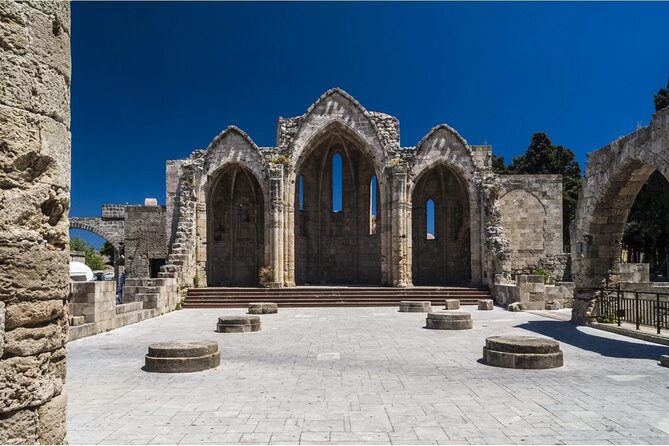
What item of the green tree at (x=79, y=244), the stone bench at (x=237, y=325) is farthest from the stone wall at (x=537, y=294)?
the green tree at (x=79, y=244)

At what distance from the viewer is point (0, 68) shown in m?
3.16

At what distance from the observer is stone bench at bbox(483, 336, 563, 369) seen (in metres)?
8.06

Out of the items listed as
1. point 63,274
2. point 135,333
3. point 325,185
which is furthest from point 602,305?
point 325,185

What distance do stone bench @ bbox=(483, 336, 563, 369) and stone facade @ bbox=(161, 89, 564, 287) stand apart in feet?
44.8

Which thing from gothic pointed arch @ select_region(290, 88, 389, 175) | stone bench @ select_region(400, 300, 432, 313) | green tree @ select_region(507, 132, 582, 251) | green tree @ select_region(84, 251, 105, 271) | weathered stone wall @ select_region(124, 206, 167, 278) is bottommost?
stone bench @ select_region(400, 300, 432, 313)

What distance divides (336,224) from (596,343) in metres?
17.9

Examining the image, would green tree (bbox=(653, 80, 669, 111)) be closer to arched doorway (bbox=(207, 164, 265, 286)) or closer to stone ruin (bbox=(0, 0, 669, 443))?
stone ruin (bbox=(0, 0, 669, 443))

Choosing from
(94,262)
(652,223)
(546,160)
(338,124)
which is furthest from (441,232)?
(94,262)

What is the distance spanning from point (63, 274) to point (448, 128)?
71.8ft

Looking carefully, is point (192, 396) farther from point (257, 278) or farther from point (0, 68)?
point (257, 278)

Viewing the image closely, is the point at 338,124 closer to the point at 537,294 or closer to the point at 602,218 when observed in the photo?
the point at 537,294

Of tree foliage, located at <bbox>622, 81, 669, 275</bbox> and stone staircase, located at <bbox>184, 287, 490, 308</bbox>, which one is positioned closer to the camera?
stone staircase, located at <bbox>184, 287, 490, 308</bbox>

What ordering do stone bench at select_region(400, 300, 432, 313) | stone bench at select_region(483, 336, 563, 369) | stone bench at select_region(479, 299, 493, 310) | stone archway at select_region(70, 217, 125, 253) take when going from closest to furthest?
stone bench at select_region(483, 336, 563, 369) < stone bench at select_region(400, 300, 432, 313) < stone bench at select_region(479, 299, 493, 310) < stone archway at select_region(70, 217, 125, 253)

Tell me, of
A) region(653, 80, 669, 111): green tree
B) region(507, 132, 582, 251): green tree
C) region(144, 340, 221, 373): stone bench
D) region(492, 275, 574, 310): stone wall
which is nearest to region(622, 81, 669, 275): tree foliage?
region(653, 80, 669, 111): green tree
